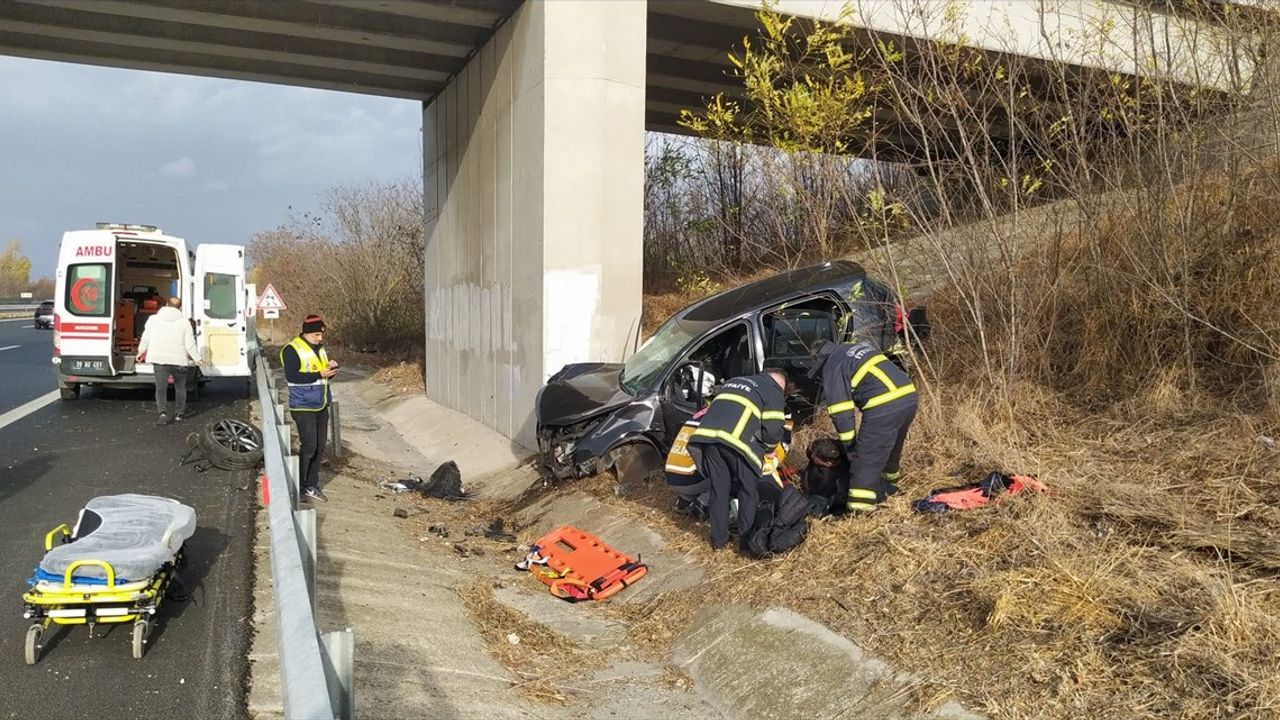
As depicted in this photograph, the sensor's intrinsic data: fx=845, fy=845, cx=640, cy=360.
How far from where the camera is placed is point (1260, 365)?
586cm

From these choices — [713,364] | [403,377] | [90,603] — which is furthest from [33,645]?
[403,377]

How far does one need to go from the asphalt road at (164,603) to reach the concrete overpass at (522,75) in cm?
416

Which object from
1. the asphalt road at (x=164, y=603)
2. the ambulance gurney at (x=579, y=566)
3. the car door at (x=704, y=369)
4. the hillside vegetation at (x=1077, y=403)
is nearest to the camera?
the hillside vegetation at (x=1077, y=403)

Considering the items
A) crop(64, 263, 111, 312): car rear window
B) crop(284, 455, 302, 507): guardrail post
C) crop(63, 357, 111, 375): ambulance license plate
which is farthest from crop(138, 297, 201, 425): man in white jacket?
crop(284, 455, 302, 507): guardrail post

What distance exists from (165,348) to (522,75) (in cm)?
593

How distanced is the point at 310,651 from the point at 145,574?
2483 millimetres

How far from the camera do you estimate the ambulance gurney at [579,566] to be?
623 cm

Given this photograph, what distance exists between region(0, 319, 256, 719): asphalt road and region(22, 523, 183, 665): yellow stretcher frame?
5.4 inches

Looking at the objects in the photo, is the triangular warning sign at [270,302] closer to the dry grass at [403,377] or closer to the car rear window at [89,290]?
the dry grass at [403,377]

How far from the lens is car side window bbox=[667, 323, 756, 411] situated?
782cm

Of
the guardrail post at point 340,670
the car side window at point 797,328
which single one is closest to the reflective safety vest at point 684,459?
the car side window at point 797,328

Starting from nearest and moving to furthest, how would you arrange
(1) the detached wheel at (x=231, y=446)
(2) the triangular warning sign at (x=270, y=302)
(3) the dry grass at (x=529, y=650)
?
(3) the dry grass at (x=529, y=650)
(1) the detached wheel at (x=231, y=446)
(2) the triangular warning sign at (x=270, y=302)

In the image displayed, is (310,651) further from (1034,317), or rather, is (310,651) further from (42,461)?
(42,461)

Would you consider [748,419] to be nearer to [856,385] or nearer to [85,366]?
[856,385]
